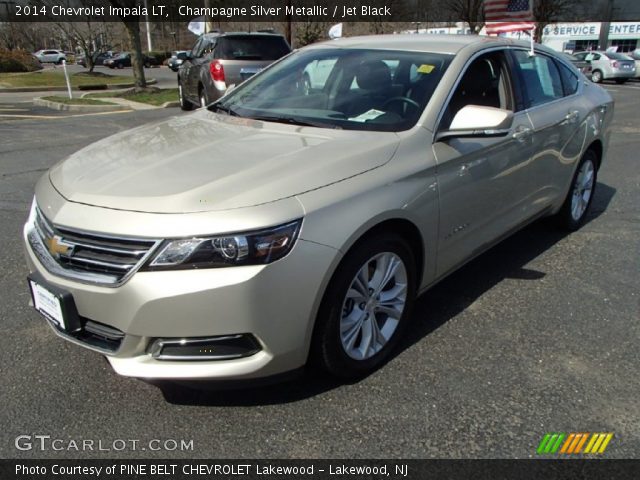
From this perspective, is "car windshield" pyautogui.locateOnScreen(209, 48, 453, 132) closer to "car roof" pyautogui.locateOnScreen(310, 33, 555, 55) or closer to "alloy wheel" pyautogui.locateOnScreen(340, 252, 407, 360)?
"car roof" pyautogui.locateOnScreen(310, 33, 555, 55)

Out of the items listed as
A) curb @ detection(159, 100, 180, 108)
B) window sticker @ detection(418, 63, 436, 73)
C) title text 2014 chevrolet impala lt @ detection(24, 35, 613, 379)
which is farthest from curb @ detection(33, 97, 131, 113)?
window sticker @ detection(418, 63, 436, 73)

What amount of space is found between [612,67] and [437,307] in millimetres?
27272

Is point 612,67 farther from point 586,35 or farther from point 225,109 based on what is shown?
point 225,109

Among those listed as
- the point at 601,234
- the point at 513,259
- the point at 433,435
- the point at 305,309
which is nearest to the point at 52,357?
the point at 305,309

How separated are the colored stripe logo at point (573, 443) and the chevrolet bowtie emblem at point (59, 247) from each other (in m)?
2.17

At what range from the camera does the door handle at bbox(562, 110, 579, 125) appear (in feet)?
13.9

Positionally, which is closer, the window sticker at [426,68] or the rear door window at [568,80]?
the window sticker at [426,68]

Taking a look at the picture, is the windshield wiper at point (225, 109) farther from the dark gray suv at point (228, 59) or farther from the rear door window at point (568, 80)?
the dark gray suv at point (228, 59)

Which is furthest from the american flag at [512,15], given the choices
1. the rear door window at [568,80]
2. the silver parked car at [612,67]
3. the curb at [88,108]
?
the silver parked car at [612,67]

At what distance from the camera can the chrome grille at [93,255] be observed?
2135 mm

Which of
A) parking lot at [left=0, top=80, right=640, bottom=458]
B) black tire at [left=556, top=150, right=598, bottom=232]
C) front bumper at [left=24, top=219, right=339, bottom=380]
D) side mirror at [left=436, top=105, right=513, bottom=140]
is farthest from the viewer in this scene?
black tire at [left=556, top=150, right=598, bottom=232]

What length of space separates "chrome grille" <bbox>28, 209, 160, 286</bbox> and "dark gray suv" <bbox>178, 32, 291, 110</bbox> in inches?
343

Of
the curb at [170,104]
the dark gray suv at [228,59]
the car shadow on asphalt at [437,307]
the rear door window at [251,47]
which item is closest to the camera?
the car shadow on asphalt at [437,307]

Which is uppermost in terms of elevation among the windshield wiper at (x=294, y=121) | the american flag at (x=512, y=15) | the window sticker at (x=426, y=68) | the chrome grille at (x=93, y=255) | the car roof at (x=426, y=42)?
the american flag at (x=512, y=15)
